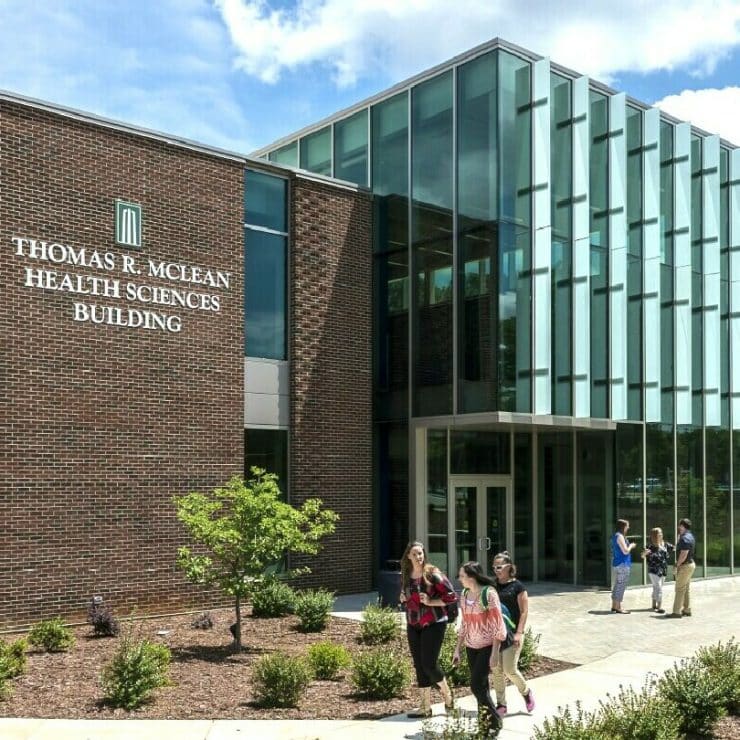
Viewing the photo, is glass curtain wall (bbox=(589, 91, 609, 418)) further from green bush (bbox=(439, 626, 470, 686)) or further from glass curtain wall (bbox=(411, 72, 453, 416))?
green bush (bbox=(439, 626, 470, 686))

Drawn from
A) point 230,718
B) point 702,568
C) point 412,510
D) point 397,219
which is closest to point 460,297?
point 397,219

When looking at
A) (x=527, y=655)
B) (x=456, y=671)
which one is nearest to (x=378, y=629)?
(x=527, y=655)

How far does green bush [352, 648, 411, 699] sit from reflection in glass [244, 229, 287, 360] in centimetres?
871

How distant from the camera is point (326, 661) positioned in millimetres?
12109

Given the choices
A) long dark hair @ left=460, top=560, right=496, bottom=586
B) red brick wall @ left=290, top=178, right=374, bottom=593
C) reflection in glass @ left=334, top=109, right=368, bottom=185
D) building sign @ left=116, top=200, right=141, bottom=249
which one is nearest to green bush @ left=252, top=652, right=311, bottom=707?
long dark hair @ left=460, top=560, right=496, bottom=586

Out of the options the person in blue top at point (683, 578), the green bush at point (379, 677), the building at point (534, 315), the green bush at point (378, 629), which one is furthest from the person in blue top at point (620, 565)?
the green bush at point (379, 677)

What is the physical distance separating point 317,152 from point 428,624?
16.2m

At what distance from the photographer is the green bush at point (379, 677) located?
1103 centimetres

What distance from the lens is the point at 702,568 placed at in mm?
23812

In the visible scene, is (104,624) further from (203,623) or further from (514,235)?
(514,235)

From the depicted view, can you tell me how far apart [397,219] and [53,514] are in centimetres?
978

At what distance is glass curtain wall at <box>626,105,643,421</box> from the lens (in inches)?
856

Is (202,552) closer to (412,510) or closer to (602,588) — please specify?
(412,510)

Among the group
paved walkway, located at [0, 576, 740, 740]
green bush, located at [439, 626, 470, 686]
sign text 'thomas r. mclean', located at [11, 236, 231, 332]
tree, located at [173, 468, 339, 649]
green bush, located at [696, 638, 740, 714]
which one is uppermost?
sign text 'thomas r. mclean', located at [11, 236, 231, 332]
